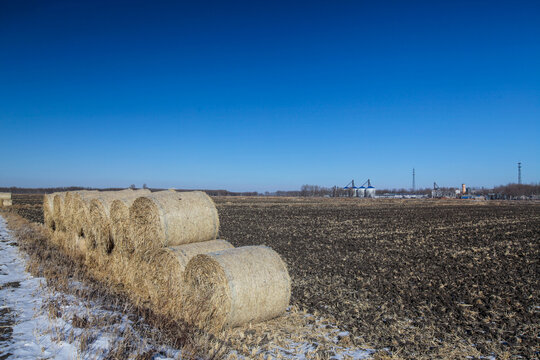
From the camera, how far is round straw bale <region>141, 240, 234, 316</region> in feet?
21.0

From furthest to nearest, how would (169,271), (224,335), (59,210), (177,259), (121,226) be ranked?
(59,210) → (121,226) → (169,271) → (177,259) → (224,335)

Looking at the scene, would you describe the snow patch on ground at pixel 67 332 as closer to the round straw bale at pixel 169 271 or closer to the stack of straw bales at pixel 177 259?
the stack of straw bales at pixel 177 259

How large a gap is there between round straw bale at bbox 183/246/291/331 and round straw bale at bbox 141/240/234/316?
320 mm

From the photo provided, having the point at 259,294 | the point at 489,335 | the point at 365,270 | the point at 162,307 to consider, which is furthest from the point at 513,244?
the point at 162,307

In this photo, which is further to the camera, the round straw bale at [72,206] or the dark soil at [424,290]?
the round straw bale at [72,206]

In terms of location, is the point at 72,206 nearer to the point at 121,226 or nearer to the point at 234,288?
the point at 121,226

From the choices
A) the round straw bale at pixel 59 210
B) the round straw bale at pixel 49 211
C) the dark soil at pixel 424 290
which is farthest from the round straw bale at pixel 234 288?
the round straw bale at pixel 49 211

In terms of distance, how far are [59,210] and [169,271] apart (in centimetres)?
820

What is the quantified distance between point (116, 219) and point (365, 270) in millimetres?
6559

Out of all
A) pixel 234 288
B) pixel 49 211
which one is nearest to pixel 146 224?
pixel 234 288

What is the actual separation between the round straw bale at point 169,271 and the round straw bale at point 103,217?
2.37 meters

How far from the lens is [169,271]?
674 cm

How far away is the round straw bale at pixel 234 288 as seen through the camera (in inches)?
214

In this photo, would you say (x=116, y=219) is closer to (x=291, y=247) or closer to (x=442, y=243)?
(x=291, y=247)
